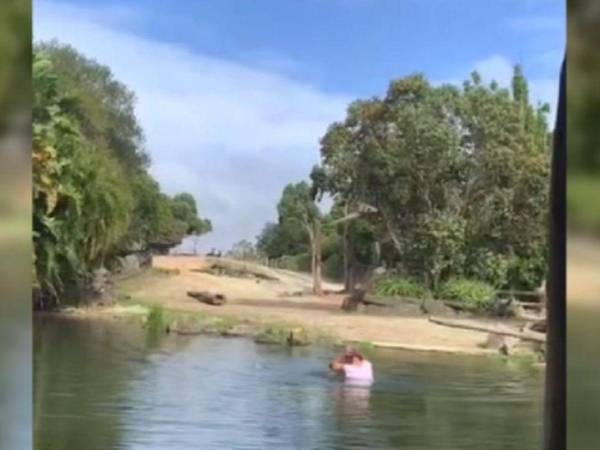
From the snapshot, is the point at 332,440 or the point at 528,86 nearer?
the point at 528,86

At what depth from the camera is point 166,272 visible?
196 centimetres

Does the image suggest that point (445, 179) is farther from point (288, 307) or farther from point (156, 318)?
point (156, 318)

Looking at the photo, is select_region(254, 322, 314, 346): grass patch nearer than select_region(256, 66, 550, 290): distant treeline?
No

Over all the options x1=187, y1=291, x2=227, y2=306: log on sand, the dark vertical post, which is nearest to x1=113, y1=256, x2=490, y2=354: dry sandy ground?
x1=187, y1=291, x2=227, y2=306: log on sand

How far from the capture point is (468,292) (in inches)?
74.4

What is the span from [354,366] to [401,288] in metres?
0.18

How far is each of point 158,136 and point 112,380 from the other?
489mm

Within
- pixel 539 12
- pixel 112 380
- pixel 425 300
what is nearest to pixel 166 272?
pixel 112 380

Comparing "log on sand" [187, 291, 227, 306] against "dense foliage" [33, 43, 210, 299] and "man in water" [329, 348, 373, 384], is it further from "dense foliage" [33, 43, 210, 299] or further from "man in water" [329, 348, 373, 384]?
"man in water" [329, 348, 373, 384]

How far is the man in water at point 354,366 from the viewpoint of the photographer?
1897 mm

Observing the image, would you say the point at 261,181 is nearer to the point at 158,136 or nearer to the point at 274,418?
the point at 158,136

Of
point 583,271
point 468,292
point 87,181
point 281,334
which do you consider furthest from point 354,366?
point 583,271

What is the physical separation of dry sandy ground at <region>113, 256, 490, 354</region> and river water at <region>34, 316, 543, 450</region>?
1.5 inches

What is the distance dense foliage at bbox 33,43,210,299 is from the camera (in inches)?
72.8
